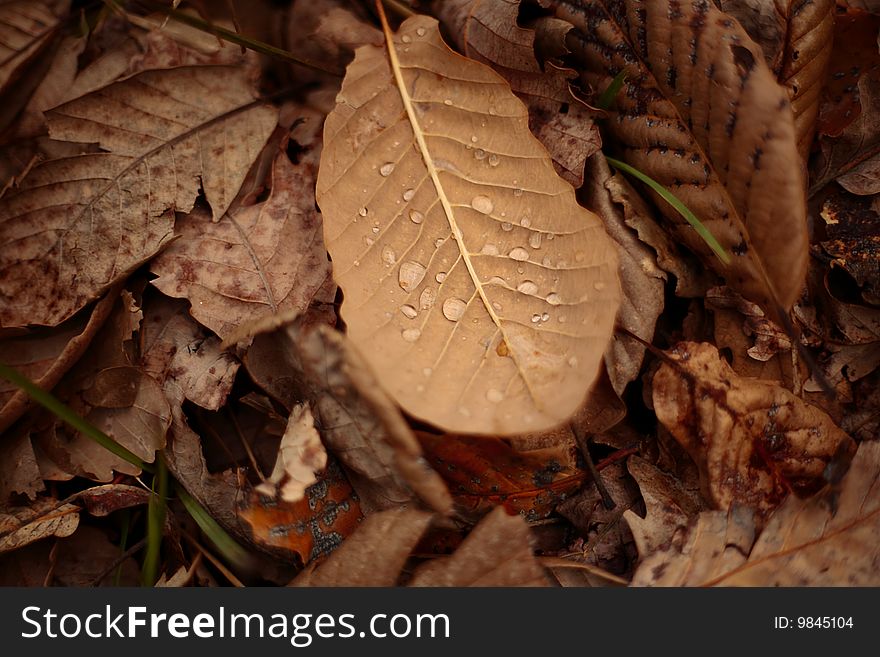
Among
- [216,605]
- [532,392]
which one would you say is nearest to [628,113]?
[532,392]

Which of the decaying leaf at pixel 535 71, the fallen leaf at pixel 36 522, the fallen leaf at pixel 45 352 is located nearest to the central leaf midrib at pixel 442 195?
the decaying leaf at pixel 535 71

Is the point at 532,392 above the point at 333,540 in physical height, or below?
above

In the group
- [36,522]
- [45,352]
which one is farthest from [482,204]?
[36,522]

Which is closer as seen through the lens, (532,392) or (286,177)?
(532,392)

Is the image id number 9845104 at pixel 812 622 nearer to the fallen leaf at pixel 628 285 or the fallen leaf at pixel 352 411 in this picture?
the fallen leaf at pixel 628 285

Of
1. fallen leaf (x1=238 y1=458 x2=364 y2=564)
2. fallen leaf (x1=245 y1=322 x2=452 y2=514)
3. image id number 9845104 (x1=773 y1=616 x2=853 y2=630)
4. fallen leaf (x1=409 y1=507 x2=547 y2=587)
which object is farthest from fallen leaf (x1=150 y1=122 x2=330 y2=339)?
image id number 9845104 (x1=773 y1=616 x2=853 y2=630)

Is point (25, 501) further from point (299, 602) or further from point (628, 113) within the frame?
point (628, 113)
